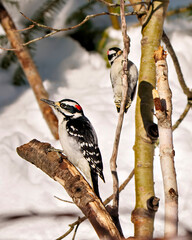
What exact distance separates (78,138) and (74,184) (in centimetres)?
35

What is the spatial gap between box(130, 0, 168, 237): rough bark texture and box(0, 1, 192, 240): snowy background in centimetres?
55

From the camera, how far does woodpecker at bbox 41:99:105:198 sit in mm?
1995

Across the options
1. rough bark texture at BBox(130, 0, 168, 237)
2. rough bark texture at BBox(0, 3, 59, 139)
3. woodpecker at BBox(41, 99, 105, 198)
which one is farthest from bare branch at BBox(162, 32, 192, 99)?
rough bark texture at BBox(0, 3, 59, 139)

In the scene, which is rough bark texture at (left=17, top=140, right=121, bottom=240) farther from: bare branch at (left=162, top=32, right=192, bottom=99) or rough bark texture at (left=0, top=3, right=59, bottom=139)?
rough bark texture at (left=0, top=3, right=59, bottom=139)

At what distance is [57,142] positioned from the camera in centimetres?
340

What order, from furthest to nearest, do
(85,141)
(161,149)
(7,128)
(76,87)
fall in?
(76,87) < (7,128) < (85,141) < (161,149)

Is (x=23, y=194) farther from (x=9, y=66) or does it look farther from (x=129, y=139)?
(x=9, y=66)

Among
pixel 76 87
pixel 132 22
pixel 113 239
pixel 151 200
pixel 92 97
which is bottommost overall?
pixel 113 239

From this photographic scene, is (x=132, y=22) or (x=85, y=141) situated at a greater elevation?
(x=132, y=22)

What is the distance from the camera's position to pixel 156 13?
5.94 ft

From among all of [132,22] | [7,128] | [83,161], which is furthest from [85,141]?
[132,22]

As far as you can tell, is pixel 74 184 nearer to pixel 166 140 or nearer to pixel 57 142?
pixel 166 140

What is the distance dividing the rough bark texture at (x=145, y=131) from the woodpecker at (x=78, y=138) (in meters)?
0.40

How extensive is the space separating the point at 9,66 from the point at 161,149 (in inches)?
133
